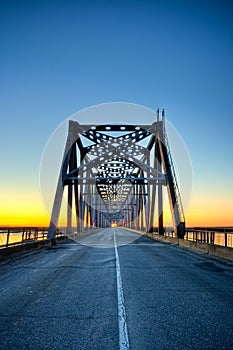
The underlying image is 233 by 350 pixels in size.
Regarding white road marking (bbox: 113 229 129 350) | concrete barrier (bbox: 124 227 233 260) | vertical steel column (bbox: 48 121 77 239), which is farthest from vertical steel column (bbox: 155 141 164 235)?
white road marking (bbox: 113 229 129 350)

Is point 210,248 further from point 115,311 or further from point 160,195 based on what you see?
point 160,195

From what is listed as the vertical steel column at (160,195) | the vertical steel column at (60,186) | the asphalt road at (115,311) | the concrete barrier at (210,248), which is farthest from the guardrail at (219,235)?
the vertical steel column at (60,186)

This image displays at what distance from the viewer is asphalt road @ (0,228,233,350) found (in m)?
3.46

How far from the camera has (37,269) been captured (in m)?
9.08

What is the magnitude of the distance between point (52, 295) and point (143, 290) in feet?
6.03

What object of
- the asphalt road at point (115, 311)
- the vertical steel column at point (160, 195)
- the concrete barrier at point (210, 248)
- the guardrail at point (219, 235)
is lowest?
the asphalt road at point (115, 311)

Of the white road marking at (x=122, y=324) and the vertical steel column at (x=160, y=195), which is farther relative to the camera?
the vertical steel column at (x=160, y=195)

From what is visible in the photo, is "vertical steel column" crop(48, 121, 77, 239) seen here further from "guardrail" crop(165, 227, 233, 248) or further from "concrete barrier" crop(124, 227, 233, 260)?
"guardrail" crop(165, 227, 233, 248)

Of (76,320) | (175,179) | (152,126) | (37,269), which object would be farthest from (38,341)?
(152,126)

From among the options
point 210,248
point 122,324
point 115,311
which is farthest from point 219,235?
point 122,324

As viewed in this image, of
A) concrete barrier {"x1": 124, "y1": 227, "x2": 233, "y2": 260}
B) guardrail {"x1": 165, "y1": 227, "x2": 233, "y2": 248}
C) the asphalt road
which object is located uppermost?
guardrail {"x1": 165, "y1": 227, "x2": 233, "y2": 248}

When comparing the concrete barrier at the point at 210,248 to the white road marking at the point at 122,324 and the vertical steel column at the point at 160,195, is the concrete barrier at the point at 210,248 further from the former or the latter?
the vertical steel column at the point at 160,195

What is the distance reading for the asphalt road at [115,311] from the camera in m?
3.46

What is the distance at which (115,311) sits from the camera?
463 centimetres
